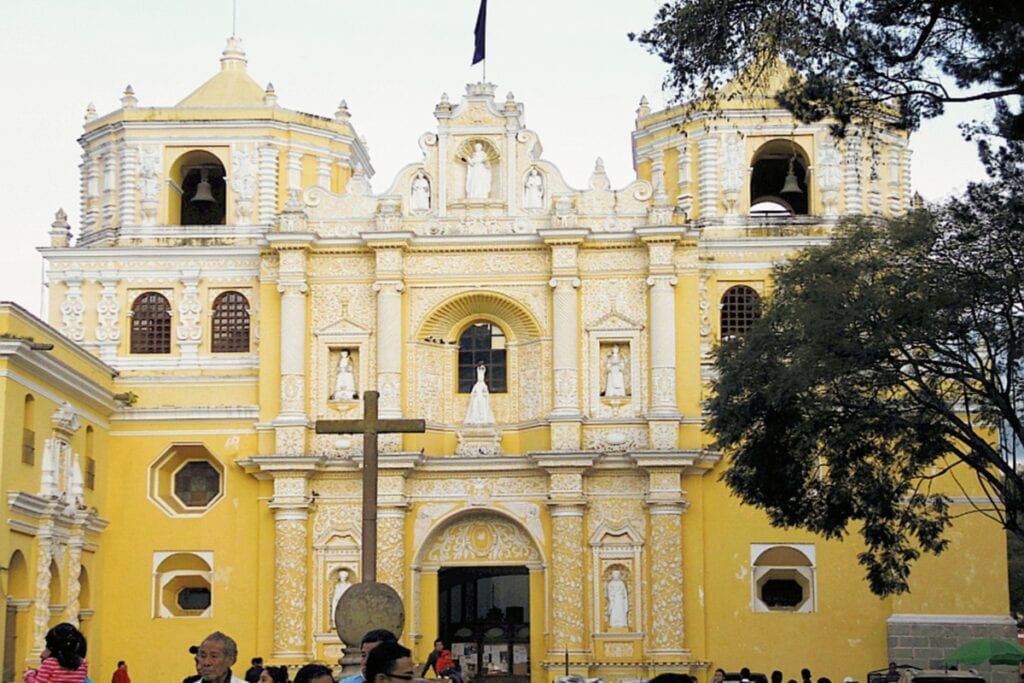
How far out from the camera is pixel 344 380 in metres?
38.0

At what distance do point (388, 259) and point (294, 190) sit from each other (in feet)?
8.40

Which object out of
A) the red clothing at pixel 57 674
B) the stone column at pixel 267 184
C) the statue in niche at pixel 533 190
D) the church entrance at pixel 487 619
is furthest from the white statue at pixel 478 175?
the red clothing at pixel 57 674

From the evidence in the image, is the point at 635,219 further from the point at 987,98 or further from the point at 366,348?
the point at 987,98

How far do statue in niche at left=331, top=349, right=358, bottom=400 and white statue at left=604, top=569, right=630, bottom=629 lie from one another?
6.42 m

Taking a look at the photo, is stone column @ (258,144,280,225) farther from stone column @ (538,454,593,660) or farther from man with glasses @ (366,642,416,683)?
man with glasses @ (366,642,416,683)

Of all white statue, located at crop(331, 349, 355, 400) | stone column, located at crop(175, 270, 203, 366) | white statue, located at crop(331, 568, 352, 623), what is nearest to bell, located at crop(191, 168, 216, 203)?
stone column, located at crop(175, 270, 203, 366)

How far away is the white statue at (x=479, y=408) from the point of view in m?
38.3

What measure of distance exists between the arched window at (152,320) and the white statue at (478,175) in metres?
6.78

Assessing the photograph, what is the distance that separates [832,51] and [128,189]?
2569cm

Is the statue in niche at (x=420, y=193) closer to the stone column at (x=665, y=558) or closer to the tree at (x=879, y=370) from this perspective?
the stone column at (x=665, y=558)

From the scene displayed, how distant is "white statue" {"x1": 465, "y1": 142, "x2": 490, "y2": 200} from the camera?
38531mm

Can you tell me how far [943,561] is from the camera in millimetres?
36812

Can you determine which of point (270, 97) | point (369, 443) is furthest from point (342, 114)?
point (369, 443)

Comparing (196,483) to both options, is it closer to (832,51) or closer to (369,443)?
(369,443)
